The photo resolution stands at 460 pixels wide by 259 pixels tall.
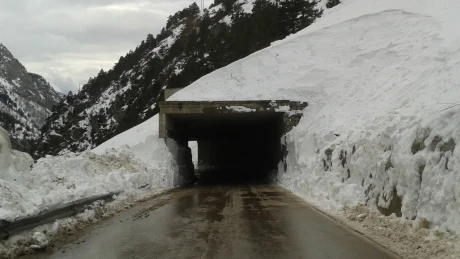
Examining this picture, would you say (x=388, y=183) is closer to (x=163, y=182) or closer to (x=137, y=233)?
(x=137, y=233)

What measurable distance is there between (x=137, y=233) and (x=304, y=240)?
10.8 feet

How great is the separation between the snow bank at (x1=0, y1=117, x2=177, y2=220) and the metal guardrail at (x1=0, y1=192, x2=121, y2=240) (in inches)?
4.2

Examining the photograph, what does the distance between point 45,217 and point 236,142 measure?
137ft

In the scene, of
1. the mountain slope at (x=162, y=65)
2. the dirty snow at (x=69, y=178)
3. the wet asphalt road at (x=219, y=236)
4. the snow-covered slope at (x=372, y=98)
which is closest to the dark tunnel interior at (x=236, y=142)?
the snow-covered slope at (x=372, y=98)

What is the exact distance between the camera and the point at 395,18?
27203 mm

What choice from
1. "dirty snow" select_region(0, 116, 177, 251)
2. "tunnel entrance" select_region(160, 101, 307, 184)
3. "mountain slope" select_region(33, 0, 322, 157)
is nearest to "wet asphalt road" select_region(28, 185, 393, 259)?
"dirty snow" select_region(0, 116, 177, 251)

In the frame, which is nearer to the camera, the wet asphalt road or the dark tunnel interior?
the wet asphalt road

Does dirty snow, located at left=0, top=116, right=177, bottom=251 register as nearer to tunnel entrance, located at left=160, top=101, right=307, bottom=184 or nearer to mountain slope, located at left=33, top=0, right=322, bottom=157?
tunnel entrance, located at left=160, top=101, right=307, bottom=184

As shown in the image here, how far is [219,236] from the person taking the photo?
8531 mm

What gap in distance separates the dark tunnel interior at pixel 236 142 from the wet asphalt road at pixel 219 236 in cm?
1323

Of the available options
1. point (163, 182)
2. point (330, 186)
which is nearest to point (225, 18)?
point (163, 182)

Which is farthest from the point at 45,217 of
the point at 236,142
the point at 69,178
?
the point at 236,142

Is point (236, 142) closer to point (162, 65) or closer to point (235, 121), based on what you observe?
point (235, 121)

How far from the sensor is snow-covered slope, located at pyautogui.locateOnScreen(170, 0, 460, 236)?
8.43 meters
